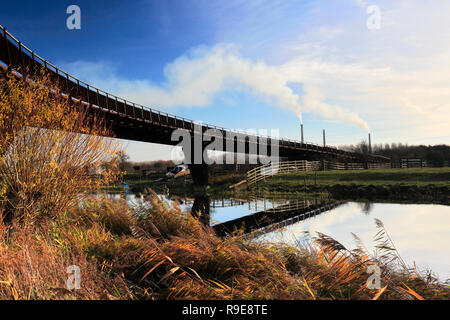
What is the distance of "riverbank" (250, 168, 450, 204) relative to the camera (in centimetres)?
2278

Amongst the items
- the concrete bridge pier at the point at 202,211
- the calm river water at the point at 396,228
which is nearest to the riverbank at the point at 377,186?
the calm river water at the point at 396,228

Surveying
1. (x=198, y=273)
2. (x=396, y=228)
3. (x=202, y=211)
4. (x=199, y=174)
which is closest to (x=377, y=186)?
(x=396, y=228)

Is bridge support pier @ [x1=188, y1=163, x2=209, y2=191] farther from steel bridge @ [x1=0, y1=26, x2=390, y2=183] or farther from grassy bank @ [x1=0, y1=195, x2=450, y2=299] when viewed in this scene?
grassy bank @ [x1=0, y1=195, x2=450, y2=299]

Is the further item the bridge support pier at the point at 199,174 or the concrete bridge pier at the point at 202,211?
the bridge support pier at the point at 199,174

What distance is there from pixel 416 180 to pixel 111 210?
2874 cm

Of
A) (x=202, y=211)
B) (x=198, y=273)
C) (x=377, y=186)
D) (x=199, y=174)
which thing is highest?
(x=199, y=174)

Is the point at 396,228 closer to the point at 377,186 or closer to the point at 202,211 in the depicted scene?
the point at 202,211

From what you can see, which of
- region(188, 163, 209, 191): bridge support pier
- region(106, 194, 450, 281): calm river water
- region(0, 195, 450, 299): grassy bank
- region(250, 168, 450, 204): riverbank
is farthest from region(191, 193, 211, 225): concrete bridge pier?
region(188, 163, 209, 191): bridge support pier

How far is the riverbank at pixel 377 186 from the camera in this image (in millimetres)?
22781

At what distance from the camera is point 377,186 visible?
84.9ft

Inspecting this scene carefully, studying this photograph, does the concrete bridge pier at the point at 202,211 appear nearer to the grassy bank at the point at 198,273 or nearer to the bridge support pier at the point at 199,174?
the grassy bank at the point at 198,273

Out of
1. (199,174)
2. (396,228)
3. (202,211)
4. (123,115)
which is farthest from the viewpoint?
(199,174)
